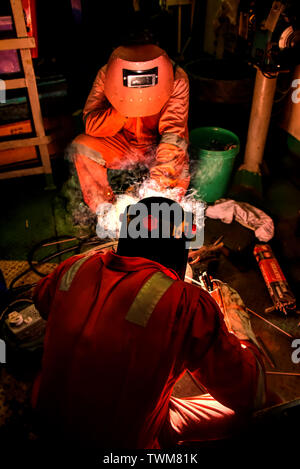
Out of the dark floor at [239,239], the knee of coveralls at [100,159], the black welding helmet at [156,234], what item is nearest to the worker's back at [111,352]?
the black welding helmet at [156,234]

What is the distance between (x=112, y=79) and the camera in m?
2.93

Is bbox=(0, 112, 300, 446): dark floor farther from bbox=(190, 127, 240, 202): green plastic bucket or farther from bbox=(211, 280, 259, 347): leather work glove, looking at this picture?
bbox=(211, 280, 259, 347): leather work glove

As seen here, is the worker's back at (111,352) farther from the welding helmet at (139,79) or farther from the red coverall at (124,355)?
the welding helmet at (139,79)

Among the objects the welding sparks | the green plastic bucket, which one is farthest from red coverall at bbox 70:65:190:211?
the green plastic bucket

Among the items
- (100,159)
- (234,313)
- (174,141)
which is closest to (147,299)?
(234,313)

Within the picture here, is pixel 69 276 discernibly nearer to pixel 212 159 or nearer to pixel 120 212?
pixel 120 212

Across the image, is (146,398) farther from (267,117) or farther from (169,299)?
(267,117)

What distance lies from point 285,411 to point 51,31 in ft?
20.1

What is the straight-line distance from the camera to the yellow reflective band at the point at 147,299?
4.84 feet

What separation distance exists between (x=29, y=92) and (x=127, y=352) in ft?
11.2

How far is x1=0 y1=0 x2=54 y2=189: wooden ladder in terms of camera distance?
355 centimetres

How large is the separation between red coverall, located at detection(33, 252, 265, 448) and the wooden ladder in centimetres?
291

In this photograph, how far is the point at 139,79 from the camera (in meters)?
2.79
